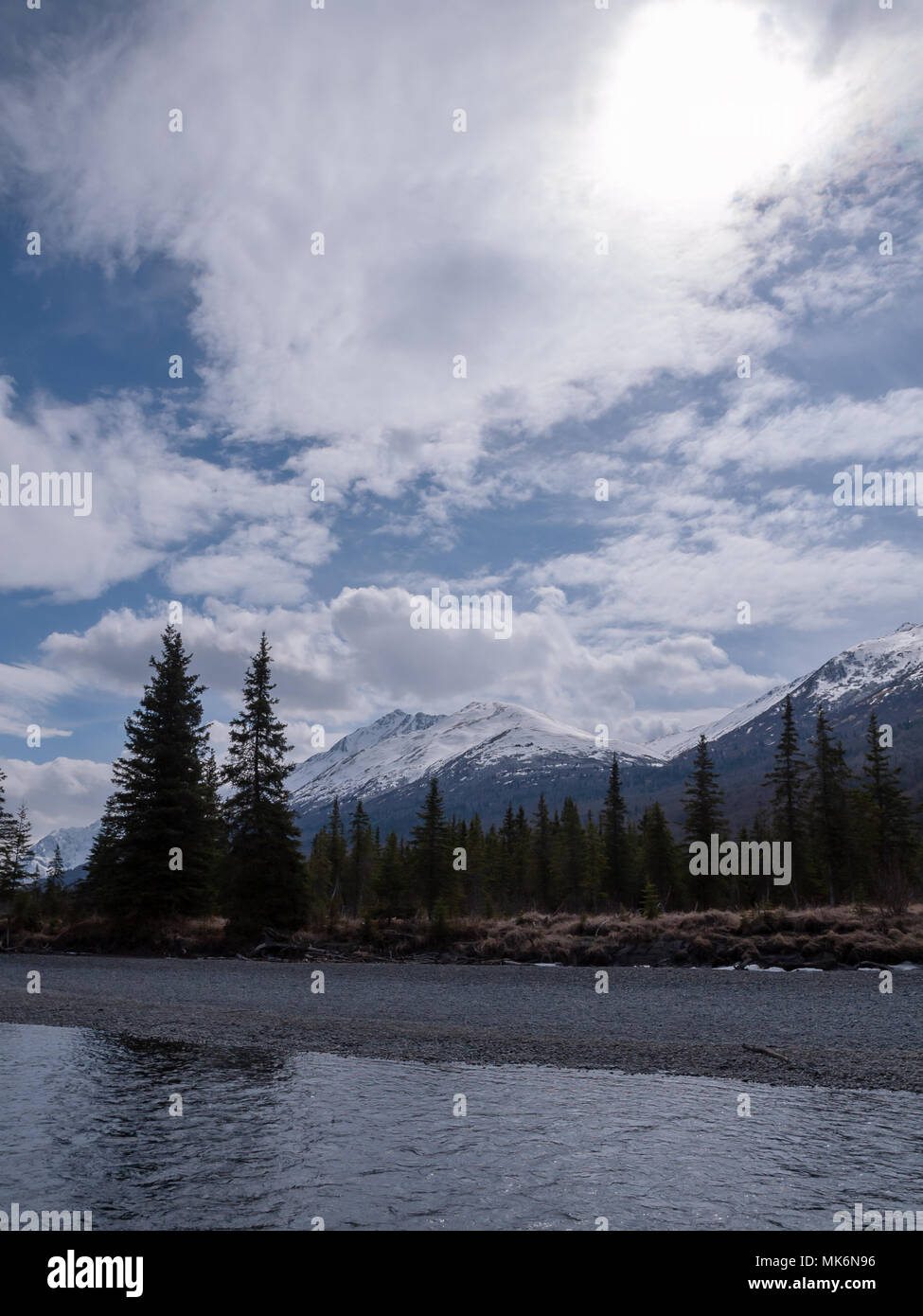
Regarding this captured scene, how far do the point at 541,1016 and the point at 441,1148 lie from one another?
10.00 metres

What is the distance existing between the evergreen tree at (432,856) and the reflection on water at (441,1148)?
4883 centimetres

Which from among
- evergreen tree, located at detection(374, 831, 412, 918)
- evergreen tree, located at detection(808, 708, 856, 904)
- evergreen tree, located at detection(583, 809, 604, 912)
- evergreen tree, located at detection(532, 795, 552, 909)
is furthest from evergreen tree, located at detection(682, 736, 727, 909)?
evergreen tree, located at detection(374, 831, 412, 918)

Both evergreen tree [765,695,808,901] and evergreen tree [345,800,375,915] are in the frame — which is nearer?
evergreen tree [765,695,808,901]

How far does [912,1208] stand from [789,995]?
14.3 metres

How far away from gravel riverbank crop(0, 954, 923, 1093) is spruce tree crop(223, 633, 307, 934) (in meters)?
8.68

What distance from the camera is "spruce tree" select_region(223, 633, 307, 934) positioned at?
37469 millimetres

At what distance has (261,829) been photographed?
1547 inches

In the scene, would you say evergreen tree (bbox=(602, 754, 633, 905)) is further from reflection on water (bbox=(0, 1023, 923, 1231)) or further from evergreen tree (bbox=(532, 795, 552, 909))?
reflection on water (bbox=(0, 1023, 923, 1231))

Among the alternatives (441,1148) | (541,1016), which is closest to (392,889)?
(541,1016)

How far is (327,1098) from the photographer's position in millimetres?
11336

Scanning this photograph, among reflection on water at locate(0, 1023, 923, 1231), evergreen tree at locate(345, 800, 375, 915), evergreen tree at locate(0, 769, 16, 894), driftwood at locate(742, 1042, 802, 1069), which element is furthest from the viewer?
evergreen tree at locate(345, 800, 375, 915)
